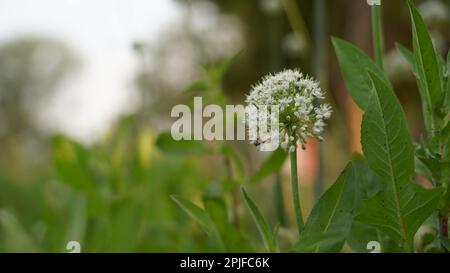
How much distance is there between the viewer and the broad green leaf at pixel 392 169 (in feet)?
1.81

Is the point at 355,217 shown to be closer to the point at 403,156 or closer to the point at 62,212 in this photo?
the point at 403,156

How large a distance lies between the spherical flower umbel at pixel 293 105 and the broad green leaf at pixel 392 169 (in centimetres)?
4

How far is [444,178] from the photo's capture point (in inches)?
24.2

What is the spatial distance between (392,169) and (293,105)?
0.33 feet

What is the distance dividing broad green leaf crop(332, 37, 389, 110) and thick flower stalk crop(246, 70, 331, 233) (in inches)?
3.8

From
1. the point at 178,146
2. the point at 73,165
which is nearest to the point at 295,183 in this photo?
the point at 178,146

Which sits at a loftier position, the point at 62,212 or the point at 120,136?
the point at 120,136

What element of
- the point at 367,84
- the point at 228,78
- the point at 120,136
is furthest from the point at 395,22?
the point at 367,84

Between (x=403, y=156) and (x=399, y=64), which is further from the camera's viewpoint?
(x=399, y=64)

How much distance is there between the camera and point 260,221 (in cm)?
59

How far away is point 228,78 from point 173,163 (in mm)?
4450

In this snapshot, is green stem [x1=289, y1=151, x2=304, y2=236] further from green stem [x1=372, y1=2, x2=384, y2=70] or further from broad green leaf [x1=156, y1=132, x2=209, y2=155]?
broad green leaf [x1=156, y1=132, x2=209, y2=155]

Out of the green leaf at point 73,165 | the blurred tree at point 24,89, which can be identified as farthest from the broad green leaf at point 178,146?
the blurred tree at point 24,89

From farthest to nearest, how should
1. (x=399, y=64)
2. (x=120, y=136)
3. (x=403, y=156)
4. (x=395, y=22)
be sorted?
(x=395, y=22), (x=399, y=64), (x=120, y=136), (x=403, y=156)
